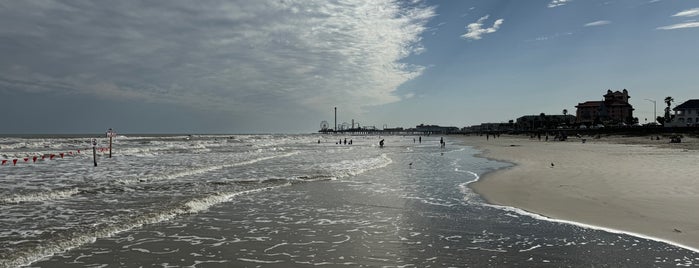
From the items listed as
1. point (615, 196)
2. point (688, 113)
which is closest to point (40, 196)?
point (615, 196)

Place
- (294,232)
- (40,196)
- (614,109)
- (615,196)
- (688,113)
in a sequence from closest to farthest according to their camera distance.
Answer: (294,232) → (615,196) → (40,196) → (688,113) → (614,109)

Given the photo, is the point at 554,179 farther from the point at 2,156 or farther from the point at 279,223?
the point at 2,156

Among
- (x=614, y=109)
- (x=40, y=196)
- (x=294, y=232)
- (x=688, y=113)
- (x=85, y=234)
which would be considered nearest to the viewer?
(x=85, y=234)

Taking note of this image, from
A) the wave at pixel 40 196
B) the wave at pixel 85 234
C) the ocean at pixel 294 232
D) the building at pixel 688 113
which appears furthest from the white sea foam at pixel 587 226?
the building at pixel 688 113

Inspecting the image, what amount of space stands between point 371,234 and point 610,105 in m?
186

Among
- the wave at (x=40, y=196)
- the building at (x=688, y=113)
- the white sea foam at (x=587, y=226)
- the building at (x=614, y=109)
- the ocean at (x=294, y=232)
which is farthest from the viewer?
the building at (x=614, y=109)

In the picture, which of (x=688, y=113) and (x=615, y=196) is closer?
(x=615, y=196)

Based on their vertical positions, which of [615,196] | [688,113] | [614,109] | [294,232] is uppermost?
[614,109]

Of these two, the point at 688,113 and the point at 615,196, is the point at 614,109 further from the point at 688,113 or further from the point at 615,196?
the point at 615,196

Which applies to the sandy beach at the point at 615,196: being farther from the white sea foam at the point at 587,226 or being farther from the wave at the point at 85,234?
the wave at the point at 85,234

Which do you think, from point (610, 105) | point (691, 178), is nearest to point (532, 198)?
point (691, 178)

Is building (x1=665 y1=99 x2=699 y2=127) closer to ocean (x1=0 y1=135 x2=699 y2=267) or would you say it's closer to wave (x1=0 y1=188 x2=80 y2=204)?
ocean (x1=0 y1=135 x2=699 y2=267)

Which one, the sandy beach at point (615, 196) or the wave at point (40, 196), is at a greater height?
the sandy beach at point (615, 196)

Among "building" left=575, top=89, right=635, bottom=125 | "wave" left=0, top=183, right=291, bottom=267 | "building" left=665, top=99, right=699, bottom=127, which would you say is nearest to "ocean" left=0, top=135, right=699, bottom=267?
"wave" left=0, top=183, right=291, bottom=267
